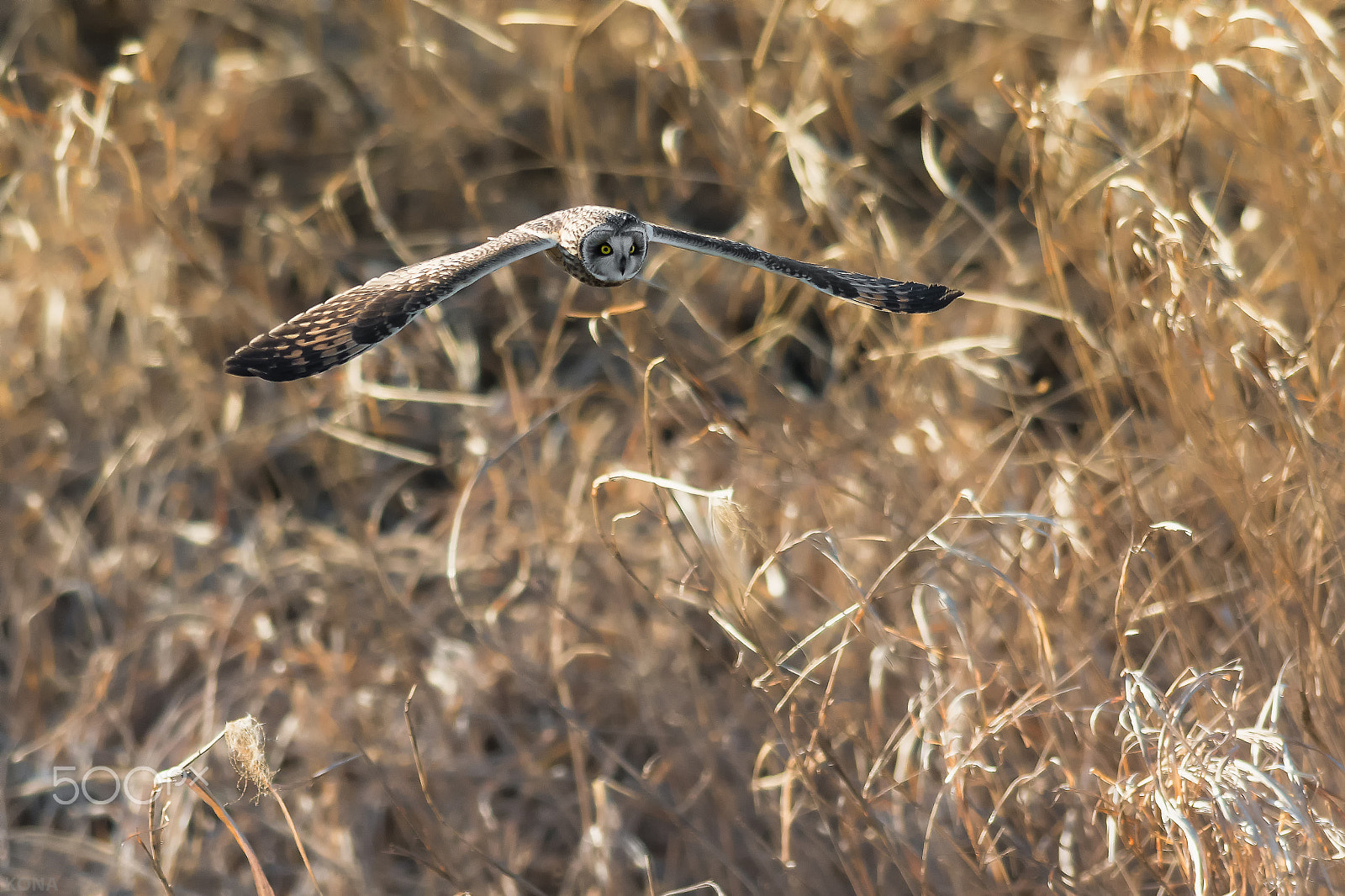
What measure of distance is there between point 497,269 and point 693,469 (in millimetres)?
1370

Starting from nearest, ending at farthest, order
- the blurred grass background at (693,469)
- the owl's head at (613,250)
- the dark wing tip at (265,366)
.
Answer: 1. the dark wing tip at (265,366)
2. the owl's head at (613,250)
3. the blurred grass background at (693,469)

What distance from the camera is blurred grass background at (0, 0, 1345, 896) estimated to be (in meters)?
1.62

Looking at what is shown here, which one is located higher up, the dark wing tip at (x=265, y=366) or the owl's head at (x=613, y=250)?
the owl's head at (x=613, y=250)

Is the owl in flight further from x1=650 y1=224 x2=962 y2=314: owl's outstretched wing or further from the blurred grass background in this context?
the blurred grass background

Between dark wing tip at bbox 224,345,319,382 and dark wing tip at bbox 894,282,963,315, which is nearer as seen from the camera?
dark wing tip at bbox 224,345,319,382

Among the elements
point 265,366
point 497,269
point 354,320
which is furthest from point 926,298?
point 265,366

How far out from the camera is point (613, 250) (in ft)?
4.51

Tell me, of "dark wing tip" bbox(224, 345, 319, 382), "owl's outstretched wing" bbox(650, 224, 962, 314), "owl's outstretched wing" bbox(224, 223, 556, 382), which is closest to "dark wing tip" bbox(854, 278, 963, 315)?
"owl's outstretched wing" bbox(650, 224, 962, 314)

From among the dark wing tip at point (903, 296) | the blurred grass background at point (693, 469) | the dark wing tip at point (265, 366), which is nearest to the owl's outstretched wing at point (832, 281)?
the dark wing tip at point (903, 296)

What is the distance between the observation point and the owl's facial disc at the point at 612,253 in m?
1.37

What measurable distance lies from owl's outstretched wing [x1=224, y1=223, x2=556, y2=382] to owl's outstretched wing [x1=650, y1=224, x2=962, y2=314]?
0.21m

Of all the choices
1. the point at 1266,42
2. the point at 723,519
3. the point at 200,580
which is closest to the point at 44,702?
the point at 200,580

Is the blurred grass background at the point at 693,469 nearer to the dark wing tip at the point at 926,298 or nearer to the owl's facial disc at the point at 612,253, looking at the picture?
the owl's facial disc at the point at 612,253

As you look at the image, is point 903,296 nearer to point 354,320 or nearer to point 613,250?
point 613,250
